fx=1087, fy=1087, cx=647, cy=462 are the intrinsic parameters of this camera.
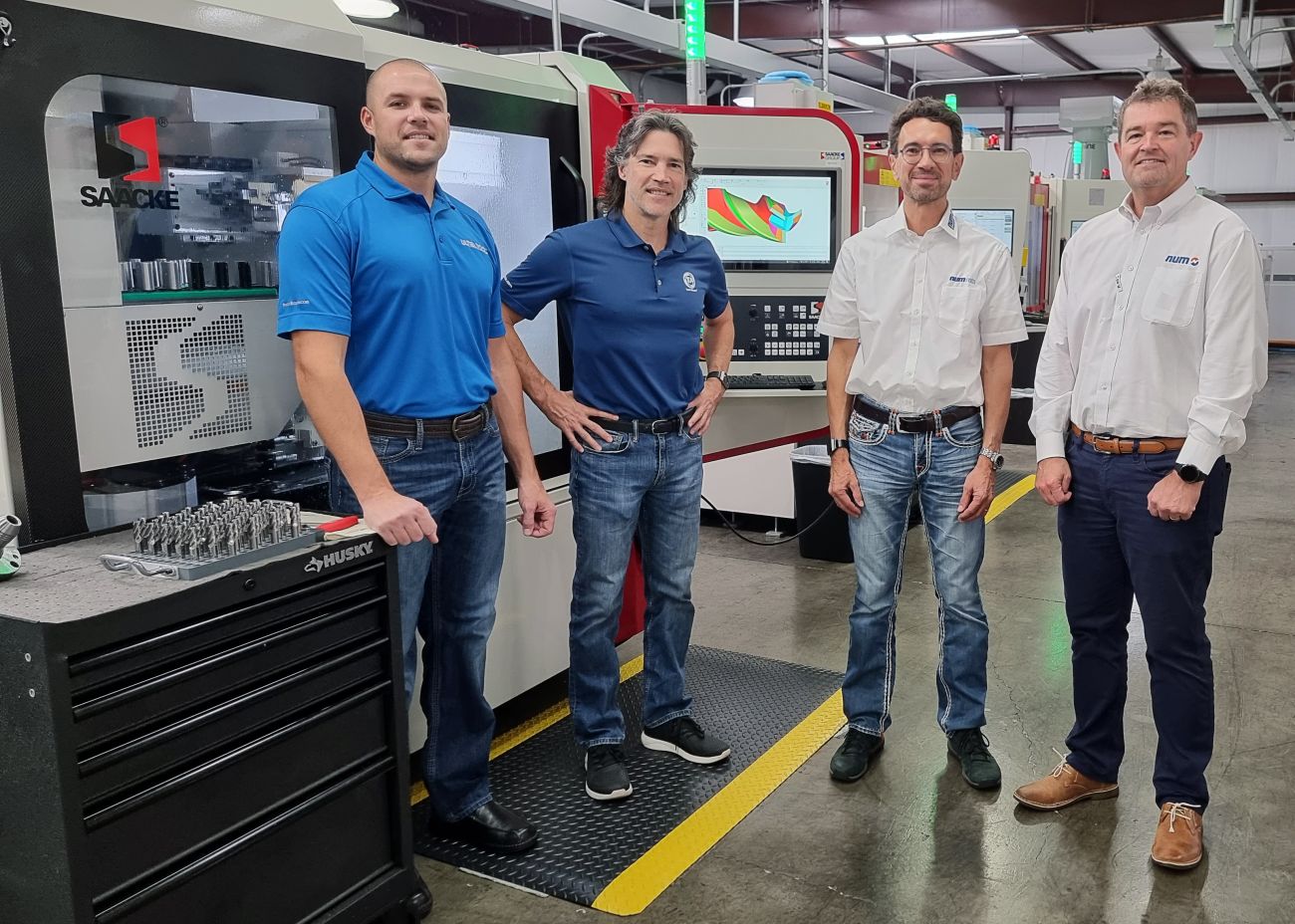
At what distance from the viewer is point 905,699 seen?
3.16 metres

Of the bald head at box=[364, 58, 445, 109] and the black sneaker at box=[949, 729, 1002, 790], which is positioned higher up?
the bald head at box=[364, 58, 445, 109]

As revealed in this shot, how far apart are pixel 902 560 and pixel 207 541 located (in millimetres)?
1598

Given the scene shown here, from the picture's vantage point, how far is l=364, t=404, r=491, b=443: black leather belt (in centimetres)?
199

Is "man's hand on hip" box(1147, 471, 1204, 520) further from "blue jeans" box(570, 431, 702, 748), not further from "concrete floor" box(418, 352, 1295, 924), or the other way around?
"blue jeans" box(570, 431, 702, 748)

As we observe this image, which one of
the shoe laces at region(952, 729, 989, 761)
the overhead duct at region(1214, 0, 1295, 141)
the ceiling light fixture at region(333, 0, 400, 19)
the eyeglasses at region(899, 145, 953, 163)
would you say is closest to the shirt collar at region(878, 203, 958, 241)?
the eyeglasses at region(899, 145, 953, 163)

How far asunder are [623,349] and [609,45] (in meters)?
7.84

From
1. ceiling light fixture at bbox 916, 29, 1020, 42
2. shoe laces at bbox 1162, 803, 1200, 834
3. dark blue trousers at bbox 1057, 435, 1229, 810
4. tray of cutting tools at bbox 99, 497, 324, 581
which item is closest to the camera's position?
tray of cutting tools at bbox 99, 497, 324, 581

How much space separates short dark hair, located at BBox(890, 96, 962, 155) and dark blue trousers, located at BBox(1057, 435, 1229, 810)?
73 cm

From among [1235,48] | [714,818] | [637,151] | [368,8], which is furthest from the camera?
[1235,48]

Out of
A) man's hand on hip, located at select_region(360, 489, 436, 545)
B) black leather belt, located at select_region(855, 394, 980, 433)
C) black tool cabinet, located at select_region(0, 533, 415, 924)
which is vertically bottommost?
black tool cabinet, located at select_region(0, 533, 415, 924)

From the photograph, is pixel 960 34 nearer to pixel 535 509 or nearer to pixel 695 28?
pixel 695 28

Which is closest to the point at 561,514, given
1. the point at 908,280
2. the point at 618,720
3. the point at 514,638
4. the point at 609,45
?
the point at 514,638

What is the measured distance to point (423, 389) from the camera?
6.56 feet

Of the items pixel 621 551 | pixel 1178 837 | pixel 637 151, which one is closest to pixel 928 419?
pixel 621 551
